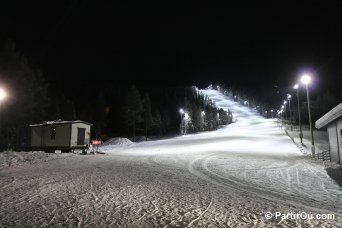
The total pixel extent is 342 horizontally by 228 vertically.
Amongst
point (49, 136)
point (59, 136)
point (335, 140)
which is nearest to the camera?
point (335, 140)

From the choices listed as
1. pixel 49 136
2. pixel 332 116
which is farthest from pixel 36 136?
pixel 332 116

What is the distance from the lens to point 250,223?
6238 mm

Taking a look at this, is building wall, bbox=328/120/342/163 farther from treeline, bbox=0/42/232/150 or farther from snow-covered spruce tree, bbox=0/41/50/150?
snow-covered spruce tree, bbox=0/41/50/150

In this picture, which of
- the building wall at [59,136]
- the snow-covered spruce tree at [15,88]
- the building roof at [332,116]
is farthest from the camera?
the snow-covered spruce tree at [15,88]

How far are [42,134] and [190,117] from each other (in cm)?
7285

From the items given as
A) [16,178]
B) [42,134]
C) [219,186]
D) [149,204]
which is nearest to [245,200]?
[219,186]

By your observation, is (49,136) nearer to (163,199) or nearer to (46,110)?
(163,199)

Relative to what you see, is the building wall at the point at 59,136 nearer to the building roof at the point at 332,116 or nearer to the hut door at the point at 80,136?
the hut door at the point at 80,136

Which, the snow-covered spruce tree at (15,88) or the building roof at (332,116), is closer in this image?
the building roof at (332,116)

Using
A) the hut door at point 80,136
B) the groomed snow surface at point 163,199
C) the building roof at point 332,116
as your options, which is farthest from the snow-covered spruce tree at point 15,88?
the building roof at point 332,116

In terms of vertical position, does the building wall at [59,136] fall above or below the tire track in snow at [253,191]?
above

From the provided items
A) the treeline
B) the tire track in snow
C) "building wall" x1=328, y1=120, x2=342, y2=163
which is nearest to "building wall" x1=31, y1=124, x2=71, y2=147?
the treeline

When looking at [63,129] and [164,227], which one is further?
[63,129]

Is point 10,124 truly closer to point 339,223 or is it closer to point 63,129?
point 63,129
